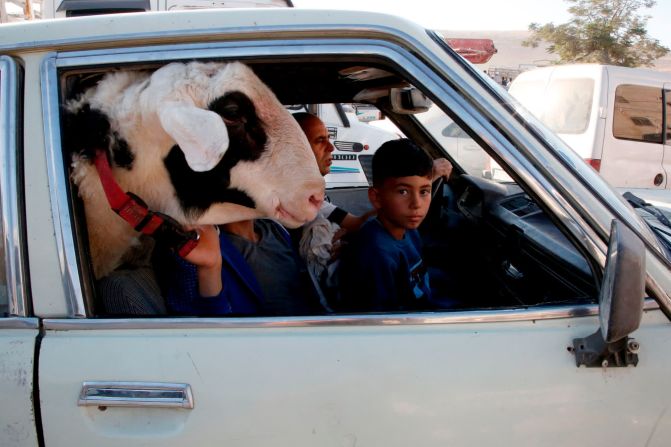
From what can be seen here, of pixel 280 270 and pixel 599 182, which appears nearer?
pixel 599 182

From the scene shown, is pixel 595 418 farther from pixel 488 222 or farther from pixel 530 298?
pixel 488 222

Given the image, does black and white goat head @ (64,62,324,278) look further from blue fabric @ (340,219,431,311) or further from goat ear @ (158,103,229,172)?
blue fabric @ (340,219,431,311)

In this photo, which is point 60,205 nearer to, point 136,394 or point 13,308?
point 13,308

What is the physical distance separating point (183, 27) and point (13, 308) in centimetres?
86

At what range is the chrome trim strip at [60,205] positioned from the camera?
1373mm

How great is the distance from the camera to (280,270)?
7.25 feet

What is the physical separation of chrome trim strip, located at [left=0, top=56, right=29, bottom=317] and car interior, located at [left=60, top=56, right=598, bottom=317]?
0.43 ft

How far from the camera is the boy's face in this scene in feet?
7.39

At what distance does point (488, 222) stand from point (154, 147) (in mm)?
1809

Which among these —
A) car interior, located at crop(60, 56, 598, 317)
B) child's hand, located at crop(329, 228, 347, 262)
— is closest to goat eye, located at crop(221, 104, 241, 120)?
car interior, located at crop(60, 56, 598, 317)

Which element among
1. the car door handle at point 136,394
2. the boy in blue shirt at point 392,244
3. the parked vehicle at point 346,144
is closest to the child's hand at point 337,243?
the boy in blue shirt at point 392,244

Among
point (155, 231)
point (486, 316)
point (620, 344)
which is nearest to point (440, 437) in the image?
→ point (486, 316)

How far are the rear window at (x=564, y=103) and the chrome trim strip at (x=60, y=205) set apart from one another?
6282mm

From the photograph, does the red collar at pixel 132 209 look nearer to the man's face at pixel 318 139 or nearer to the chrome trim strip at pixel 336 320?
the chrome trim strip at pixel 336 320
